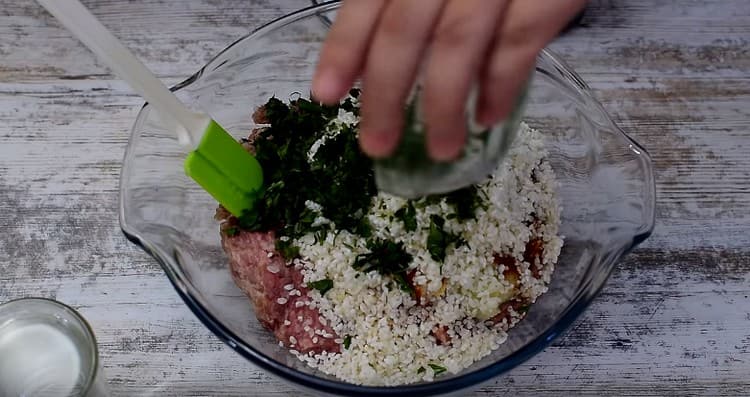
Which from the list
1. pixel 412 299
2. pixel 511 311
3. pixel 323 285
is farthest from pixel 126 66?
pixel 511 311

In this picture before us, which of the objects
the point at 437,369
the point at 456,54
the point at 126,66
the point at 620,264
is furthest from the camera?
the point at 620,264

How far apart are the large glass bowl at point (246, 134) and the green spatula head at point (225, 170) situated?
12 centimetres

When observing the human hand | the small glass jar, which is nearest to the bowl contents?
the small glass jar

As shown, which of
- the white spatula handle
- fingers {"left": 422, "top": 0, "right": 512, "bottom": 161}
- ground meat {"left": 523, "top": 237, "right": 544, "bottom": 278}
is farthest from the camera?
ground meat {"left": 523, "top": 237, "right": 544, "bottom": 278}

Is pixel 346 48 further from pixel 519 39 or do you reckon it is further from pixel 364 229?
pixel 364 229

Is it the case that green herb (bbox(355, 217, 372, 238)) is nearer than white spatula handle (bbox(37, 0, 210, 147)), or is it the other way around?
white spatula handle (bbox(37, 0, 210, 147))

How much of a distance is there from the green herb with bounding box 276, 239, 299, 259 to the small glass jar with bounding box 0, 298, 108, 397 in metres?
0.32

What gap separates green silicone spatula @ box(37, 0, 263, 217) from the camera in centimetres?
90

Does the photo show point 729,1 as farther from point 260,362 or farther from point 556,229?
point 260,362

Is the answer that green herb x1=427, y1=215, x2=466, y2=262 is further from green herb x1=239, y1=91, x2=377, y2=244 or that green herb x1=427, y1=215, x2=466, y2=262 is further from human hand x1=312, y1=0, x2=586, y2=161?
human hand x1=312, y1=0, x2=586, y2=161

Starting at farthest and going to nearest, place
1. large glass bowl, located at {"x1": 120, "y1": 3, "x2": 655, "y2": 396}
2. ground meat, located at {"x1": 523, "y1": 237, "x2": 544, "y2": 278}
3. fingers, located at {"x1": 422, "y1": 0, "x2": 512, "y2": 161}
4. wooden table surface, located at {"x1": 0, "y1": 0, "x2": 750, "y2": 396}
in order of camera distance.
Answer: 1. wooden table surface, located at {"x1": 0, "y1": 0, "x2": 750, "y2": 396}
2. ground meat, located at {"x1": 523, "y1": 237, "x2": 544, "y2": 278}
3. large glass bowl, located at {"x1": 120, "y1": 3, "x2": 655, "y2": 396}
4. fingers, located at {"x1": 422, "y1": 0, "x2": 512, "y2": 161}

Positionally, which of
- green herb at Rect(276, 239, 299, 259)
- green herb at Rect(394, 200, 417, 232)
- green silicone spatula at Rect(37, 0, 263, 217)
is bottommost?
green herb at Rect(276, 239, 299, 259)

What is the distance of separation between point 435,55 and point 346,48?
0.08m

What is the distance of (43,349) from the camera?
1.13 meters
